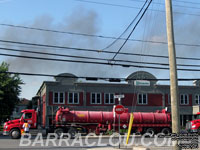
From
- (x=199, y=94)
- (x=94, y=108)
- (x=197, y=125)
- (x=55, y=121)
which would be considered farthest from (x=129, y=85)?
(x=55, y=121)

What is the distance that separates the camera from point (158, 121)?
3162 centimetres

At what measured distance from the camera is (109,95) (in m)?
43.5

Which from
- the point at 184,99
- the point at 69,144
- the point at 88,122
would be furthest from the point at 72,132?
the point at 184,99

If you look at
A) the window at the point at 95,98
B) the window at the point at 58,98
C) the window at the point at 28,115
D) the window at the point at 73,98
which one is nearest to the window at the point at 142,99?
the window at the point at 95,98

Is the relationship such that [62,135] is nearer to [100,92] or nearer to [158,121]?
[158,121]

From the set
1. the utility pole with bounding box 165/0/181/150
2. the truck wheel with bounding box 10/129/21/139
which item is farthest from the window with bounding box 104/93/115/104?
the utility pole with bounding box 165/0/181/150

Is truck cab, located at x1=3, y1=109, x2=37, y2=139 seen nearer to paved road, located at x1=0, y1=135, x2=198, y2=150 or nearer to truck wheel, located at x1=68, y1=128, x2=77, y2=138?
truck wheel, located at x1=68, y1=128, x2=77, y2=138

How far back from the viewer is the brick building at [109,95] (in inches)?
1628

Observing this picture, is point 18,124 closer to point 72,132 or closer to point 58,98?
point 72,132

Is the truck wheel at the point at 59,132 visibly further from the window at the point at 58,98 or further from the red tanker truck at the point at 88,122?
the window at the point at 58,98

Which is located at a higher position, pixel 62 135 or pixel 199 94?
pixel 199 94

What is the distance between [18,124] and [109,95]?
1900 centimetres

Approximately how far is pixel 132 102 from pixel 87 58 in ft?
76.9

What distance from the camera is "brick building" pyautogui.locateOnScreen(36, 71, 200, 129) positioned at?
136ft
